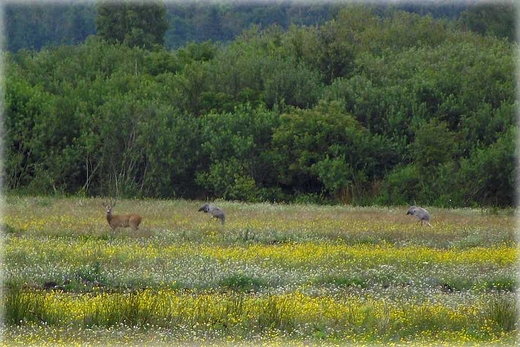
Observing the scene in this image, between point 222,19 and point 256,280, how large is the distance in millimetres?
60624

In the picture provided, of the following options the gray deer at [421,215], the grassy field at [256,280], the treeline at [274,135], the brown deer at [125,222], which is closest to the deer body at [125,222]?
the brown deer at [125,222]

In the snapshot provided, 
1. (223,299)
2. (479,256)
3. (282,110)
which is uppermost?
(223,299)

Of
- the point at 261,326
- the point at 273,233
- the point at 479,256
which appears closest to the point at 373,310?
the point at 261,326

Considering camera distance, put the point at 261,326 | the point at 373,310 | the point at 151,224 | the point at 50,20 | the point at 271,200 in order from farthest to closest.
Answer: the point at 50,20
the point at 271,200
the point at 151,224
the point at 373,310
the point at 261,326

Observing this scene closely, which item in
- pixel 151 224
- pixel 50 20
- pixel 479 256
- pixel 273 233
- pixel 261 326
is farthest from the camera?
pixel 50 20

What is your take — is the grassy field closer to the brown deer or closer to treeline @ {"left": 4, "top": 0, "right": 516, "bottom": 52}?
the brown deer

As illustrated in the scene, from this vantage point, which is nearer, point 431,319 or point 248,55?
point 431,319

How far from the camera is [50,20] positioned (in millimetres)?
64938

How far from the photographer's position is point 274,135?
43.0 metres

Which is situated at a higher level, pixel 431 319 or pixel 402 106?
pixel 431 319

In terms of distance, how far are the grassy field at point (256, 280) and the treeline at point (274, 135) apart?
12050 millimetres

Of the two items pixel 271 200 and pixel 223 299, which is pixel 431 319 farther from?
pixel 271 200

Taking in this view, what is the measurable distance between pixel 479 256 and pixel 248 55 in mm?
34112

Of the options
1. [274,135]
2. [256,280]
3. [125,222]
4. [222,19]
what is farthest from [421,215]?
[222,19]
